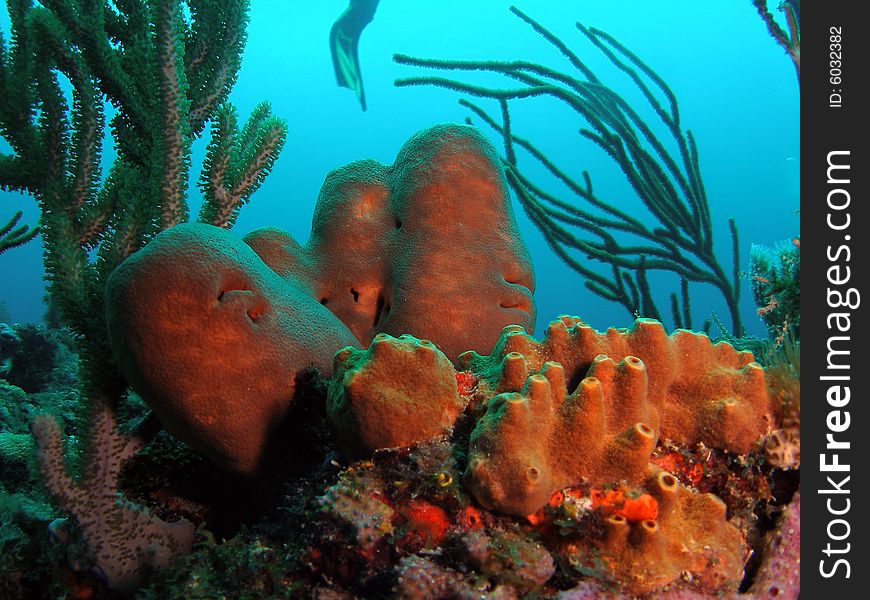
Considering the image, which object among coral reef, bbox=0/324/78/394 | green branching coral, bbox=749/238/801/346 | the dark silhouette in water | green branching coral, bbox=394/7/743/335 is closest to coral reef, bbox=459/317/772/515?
green branching coral, bbox=749/238/801/346

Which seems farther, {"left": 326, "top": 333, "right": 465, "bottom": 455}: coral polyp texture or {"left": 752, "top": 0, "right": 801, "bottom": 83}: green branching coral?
{"left": 752, "top": 0, "right": 801, "bottom": 83}: green branching coral

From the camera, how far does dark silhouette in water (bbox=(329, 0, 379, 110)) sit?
14633 millimetres

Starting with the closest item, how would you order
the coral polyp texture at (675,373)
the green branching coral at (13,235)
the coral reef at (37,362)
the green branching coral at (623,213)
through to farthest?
the coral polyp texture at (675,373), the green branching coral at (13,235), the green branching coral at (623,213), the coral reef at (37,362)

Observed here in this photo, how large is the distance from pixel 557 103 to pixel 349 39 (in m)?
63.9

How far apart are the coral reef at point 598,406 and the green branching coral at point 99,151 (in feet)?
5.53

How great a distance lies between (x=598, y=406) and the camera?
1.51m

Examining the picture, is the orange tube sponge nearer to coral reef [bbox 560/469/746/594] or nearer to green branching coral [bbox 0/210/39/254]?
coral reef [bbox 560/469/746/594]

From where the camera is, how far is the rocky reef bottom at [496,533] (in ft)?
4.32

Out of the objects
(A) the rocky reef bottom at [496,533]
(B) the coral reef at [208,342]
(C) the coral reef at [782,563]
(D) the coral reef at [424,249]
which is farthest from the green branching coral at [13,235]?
(C) the coral reef at [782,563]

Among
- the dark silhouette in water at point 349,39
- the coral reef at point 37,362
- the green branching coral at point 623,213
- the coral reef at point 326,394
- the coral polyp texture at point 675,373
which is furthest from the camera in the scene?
the dark silhouette in water at point 349,39

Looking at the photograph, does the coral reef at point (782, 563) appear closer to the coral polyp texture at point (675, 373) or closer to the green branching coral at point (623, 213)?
the coral polyp texture at point (675, 373)

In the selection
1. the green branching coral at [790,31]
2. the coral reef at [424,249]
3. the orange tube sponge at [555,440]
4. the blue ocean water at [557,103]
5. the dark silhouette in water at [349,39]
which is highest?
the blue ocean water at [557,103]

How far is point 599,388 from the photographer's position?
151cm
